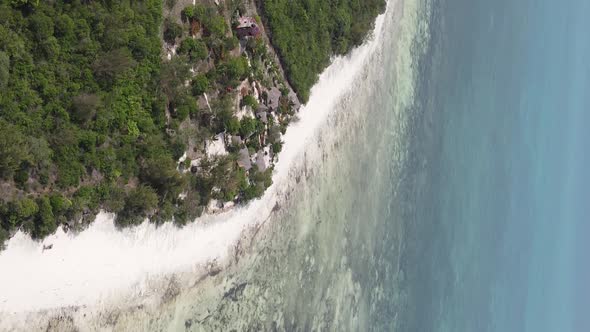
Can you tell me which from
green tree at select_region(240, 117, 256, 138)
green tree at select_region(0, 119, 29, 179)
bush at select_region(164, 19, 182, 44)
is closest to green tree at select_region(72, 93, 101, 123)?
green tree at select_region(0, 119, 29, 179)

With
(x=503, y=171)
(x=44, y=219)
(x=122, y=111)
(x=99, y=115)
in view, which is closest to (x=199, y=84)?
(x=122, y=111)

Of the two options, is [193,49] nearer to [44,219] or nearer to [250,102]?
[250,102]

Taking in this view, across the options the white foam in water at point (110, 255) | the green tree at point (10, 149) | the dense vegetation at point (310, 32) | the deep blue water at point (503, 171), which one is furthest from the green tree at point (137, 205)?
the deep blue water at point (503, 171)

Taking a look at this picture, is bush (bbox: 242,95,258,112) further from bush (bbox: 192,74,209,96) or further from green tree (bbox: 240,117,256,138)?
→ bush (bbox: 192,74,209,96)

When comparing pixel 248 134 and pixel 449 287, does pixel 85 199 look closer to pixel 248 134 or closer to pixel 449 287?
pixel 248 134

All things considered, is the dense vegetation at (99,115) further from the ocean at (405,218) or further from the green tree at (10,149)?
the ocean at (405,218)

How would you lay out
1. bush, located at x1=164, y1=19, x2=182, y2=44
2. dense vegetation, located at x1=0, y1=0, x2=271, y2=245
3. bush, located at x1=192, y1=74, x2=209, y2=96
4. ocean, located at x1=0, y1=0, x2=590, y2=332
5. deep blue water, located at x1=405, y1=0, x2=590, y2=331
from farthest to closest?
1. deep blue water, located at x1=405, y1=0, x2=590, y2=331
2. bush, located at x1=192, y1=74, x2=209, y2=96
3. ocean, located at x1=0, y1=0, x2=590, y2=332
4. bush, located at x1=164, y1=19, x2=182, y2=44
5. dense vegetation, located at x1=0, y1=0, x2=271, y2=245
